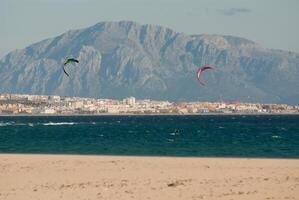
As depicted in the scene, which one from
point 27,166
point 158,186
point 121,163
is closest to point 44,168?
point 27,166

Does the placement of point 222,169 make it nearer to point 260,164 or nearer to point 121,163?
→ point 260,164

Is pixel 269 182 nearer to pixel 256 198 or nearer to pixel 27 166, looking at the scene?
pixel 256 198

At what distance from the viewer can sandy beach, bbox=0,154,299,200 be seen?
85.8 ft

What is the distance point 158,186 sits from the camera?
28.6 m

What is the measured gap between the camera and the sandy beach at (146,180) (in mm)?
26156

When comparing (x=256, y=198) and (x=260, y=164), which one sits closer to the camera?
(x=256, y=198)

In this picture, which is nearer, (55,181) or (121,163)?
(55,181)

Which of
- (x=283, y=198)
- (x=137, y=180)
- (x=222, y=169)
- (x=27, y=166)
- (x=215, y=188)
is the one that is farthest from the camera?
(x=27, y=166)

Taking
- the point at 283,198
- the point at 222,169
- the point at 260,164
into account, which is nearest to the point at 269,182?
the point at 283,198

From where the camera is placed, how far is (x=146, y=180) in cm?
3092

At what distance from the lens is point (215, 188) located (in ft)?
90.4

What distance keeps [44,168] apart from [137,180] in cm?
832

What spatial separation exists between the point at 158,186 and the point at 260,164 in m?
12.7

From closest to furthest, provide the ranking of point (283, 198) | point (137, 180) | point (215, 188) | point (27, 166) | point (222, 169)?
point (283, 198), point (215, 188), point (137, 180), point (222, 169), point (27, 166)
